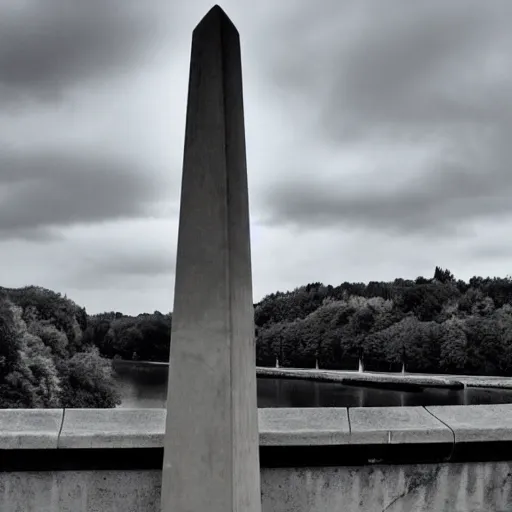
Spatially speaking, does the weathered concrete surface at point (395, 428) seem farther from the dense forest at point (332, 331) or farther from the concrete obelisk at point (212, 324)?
the dense forest at point (332, 331)

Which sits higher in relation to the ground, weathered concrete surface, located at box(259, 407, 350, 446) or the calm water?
weathered concrete surface, located at box(259, 407, 350, 446)

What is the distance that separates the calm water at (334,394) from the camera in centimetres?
5881

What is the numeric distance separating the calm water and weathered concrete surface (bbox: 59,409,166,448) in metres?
52.4

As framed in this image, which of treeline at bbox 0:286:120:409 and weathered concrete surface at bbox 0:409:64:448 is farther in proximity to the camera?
treeline at bbox 0:286:120:409

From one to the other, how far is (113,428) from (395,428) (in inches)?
55.6

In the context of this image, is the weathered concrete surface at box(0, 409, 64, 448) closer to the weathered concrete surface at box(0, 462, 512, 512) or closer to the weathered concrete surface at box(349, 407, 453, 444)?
the weathered concrete surface at box(0, 462, 512, 512)

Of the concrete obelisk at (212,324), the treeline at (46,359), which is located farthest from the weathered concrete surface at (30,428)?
the treeline at (46,359)

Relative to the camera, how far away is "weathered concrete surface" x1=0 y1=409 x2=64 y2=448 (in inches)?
124

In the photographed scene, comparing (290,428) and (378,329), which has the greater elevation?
(378,329)

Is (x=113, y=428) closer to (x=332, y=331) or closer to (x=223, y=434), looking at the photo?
(x=223, y=434)

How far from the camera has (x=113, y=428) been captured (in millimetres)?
3277

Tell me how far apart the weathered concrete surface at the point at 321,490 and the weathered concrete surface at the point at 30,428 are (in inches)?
6.8

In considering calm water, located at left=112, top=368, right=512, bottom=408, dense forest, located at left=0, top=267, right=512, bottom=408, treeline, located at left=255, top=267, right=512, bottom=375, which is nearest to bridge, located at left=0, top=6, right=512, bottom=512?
dense forest, located at left=0, top=267, right=512, bottom=408

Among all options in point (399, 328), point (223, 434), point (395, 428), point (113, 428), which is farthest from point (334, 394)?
point (223, 434)
